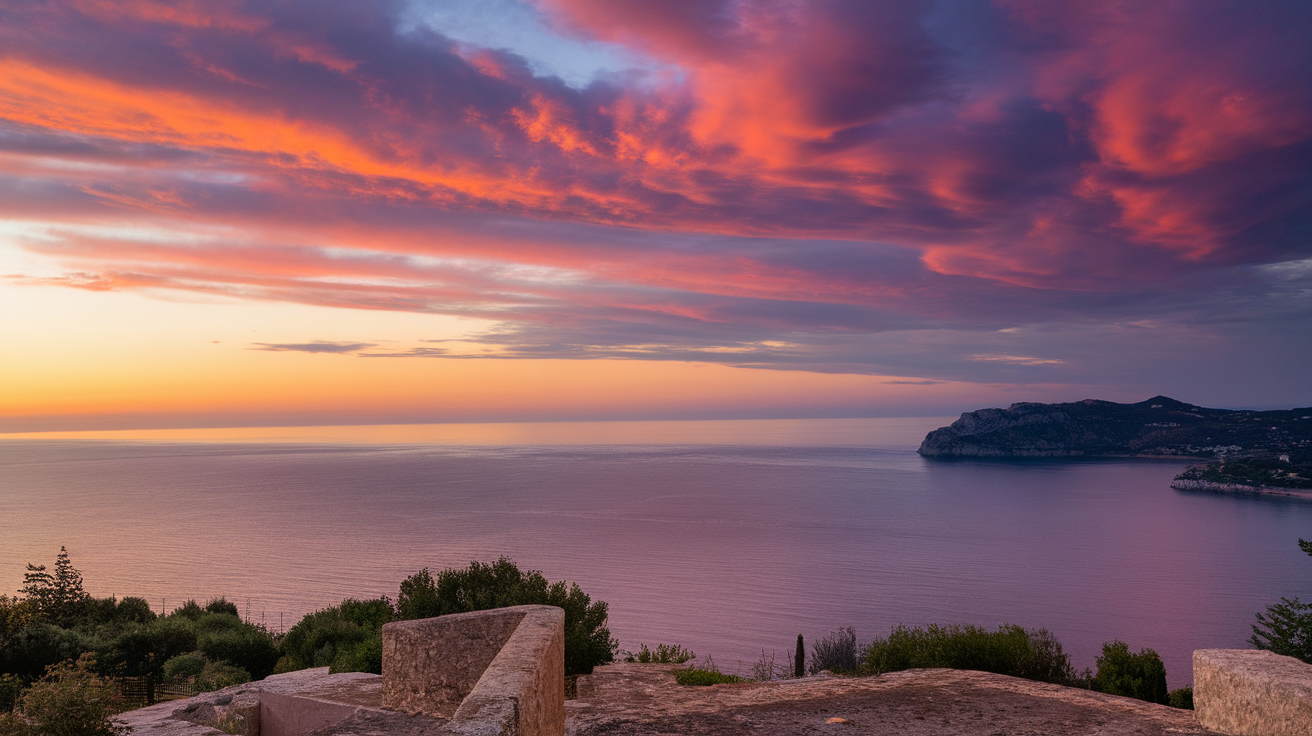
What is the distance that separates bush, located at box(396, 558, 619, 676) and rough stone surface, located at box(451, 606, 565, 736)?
A: 7.18 metres

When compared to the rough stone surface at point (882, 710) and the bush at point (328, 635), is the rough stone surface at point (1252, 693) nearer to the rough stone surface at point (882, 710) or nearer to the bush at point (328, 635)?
the rough stone surface at point (882, 710)

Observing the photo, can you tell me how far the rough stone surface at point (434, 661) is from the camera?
783cm

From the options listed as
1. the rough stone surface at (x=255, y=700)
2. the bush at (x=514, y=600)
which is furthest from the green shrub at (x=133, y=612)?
the rough stone surface at (x=255, y=700)

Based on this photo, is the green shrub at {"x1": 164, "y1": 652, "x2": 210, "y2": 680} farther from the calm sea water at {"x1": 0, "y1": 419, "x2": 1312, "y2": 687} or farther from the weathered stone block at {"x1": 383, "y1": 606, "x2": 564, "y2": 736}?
the calm sea water at {"x1": 0, "y1": 419, "x2": 1312, "y2": 687}

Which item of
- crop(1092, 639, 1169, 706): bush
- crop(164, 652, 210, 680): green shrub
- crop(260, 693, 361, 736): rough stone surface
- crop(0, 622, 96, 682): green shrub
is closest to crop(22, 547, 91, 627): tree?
crop(0, 622, 96, 682): green shrub

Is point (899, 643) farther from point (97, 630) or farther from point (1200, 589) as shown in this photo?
point (1200, 589)

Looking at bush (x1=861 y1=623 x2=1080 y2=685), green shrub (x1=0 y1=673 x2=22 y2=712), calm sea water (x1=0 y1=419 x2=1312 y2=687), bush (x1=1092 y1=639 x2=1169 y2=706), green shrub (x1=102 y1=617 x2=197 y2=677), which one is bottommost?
calm sea water (x1=0 y1=419 x2=1312 y2=687)

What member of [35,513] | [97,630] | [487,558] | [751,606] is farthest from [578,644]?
[35,513]

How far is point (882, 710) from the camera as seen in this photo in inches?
405

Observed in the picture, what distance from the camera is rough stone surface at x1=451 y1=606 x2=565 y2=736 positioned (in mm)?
4766

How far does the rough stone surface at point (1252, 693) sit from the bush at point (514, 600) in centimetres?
1097

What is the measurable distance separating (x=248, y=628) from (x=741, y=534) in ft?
227

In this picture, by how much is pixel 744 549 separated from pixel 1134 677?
69.0 meters

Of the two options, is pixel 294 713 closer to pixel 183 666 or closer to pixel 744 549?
pixel 183 666
